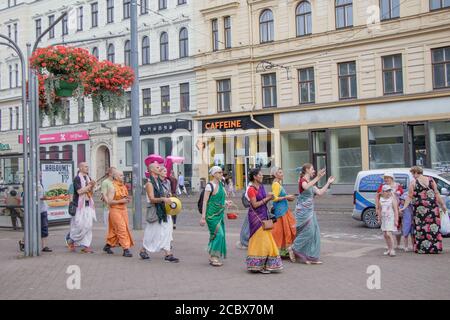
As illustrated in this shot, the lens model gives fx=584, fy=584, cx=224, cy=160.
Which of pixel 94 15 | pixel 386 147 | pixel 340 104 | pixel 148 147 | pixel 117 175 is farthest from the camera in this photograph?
pixel 94 15

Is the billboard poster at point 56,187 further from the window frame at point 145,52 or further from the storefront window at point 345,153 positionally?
the window frame at point 145,52

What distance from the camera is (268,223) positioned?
9156mm

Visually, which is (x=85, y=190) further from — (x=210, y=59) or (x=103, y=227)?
(x=210, y=59)

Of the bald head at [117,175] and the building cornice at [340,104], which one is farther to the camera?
the building cornice at [340,104]

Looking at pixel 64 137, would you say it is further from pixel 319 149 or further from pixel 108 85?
pixel 108 85

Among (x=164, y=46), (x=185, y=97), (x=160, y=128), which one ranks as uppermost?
(x=164, y=46)

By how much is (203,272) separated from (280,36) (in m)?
26.4

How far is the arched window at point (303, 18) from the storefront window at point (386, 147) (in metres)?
6.86

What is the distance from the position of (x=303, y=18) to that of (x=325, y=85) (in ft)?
13.8

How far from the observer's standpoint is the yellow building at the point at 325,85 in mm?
29031

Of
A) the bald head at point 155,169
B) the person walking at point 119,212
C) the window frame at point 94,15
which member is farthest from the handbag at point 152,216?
the window frame at point 94,15

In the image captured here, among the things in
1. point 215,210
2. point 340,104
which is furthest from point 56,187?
point 340,104

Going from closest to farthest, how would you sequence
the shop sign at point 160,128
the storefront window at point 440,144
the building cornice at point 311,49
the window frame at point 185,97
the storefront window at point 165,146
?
the storefront window at point 440,144, the building cornice at point 311,49, the shop sign at point 160,128, the window frame at point 185,97, the storefront window at point 165,146
